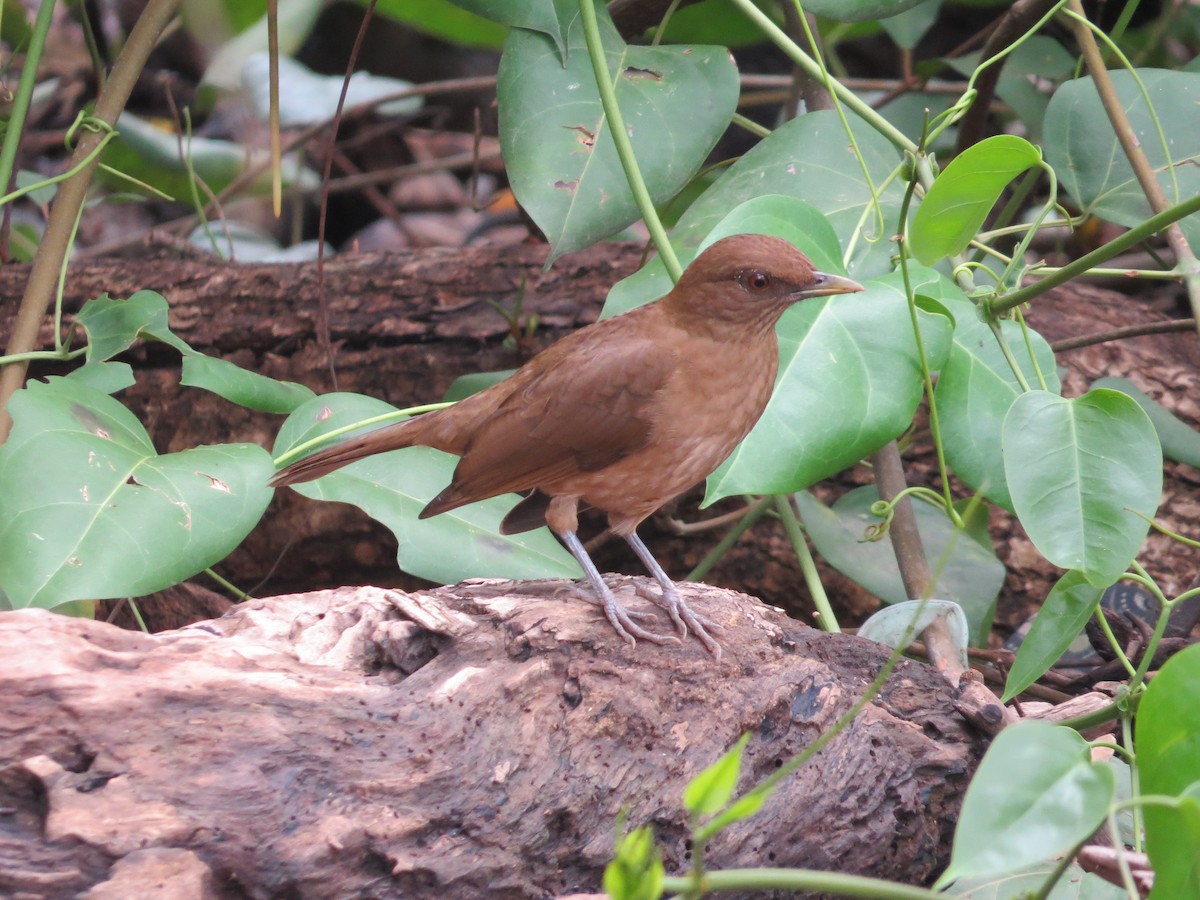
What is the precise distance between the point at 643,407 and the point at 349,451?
2.67 feet

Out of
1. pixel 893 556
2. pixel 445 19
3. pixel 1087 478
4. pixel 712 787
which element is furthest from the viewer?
pixel 445 19

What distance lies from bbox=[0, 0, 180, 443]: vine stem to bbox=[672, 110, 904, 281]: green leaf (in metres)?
1.67

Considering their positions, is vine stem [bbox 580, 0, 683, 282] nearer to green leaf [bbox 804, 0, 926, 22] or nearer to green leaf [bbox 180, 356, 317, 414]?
green leaf [bbox 804, 0, 926, 22]

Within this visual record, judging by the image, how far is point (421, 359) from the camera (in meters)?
4.32

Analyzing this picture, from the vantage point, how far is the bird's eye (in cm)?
302

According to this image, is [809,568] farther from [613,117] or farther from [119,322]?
[119,322]

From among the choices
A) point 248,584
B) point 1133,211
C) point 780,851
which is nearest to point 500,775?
point 780,851

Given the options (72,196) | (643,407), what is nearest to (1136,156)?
(643,407)

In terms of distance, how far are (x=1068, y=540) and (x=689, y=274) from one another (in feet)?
4.15

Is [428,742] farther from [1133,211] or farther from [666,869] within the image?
[1133,211]

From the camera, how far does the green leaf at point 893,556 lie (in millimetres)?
3445

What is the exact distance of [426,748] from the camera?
218 cm

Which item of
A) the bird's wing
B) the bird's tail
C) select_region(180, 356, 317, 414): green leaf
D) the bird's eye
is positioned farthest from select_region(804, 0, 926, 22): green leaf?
select_region(180, 356, 317, 414): green leaf

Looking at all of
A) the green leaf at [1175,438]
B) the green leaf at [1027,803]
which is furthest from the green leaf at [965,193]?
the green leaf at [1175,438]
